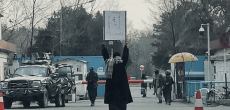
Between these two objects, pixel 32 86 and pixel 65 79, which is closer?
pixel 32 86

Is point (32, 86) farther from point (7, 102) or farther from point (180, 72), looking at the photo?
point (180, 72)

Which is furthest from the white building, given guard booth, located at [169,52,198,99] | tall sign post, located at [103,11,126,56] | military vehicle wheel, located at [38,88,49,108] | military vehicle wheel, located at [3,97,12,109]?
military vehicle wheel, located at [3,97,12,109]

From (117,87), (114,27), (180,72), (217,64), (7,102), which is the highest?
(114,27)

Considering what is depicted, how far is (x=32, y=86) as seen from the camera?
22188 millimetres

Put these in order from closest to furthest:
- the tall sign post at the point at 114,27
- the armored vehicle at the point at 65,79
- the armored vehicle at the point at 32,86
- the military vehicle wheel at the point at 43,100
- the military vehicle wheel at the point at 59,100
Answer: the tall sign post at the point at 114,27 → the armored vehicle at the point at 32,86 → the military vehicle wheel at the point at 43,100 → the military vehicle wheel at the point at 59,100 → the armored vehicle at the point at 65,79

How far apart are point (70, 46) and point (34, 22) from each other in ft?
68.9

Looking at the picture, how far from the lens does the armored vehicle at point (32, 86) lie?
72.3ft

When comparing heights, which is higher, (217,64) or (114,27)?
(114,27)

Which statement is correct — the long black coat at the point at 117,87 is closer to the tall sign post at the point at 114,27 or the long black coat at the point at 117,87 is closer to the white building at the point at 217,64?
the tall sign post at the point at 114,27

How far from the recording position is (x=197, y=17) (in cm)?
4838

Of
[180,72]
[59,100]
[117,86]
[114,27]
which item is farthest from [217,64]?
[117,86]

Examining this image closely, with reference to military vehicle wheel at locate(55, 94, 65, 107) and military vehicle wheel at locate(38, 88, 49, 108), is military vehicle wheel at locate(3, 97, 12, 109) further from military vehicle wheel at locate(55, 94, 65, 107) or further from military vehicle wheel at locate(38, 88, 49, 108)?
military vehicle wheel at locate(55, 94, 65, 107)

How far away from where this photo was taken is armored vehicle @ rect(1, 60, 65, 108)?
22047 millimetres

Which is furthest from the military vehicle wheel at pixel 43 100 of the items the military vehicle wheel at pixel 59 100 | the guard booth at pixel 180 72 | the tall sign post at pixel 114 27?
the guard booth at pixel 180 72
